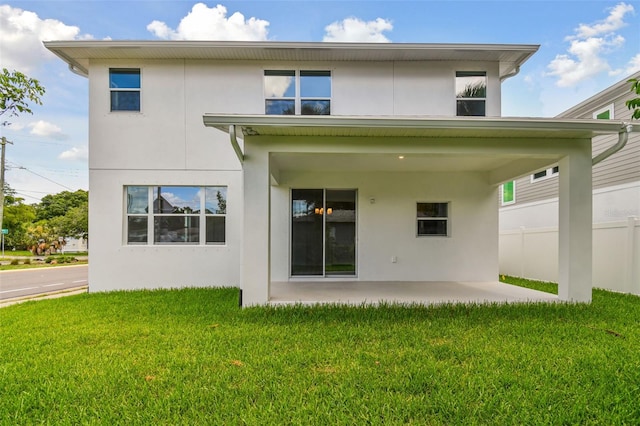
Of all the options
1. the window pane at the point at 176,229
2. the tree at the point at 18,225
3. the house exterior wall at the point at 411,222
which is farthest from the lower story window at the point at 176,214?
the tree at the point at 18,225

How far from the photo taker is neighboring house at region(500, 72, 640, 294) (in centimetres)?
730

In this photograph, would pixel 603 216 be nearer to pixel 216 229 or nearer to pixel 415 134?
pixel 415 134

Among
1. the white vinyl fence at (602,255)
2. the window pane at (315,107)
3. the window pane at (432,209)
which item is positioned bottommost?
the white vinyl fence at (602,255)

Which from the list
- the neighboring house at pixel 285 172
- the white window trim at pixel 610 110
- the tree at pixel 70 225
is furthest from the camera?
the tree at pixel 70 225

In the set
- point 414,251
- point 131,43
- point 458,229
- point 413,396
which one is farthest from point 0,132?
point 458,229

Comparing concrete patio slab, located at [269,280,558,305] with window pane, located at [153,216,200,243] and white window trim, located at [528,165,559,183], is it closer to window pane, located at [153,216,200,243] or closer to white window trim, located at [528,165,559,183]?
window pane, located at [153,216,200,243]

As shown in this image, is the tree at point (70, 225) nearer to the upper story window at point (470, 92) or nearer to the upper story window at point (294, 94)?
the upper story window at point (294, 94)

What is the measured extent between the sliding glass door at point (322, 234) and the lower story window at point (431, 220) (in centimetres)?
177

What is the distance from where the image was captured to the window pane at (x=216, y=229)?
27.2 ft

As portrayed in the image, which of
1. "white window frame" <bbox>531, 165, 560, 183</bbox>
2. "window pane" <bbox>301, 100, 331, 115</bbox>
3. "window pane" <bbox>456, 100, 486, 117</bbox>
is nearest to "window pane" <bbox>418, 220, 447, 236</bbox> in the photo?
"window pane" <bbox>456, 100, 486, 117</bbox>

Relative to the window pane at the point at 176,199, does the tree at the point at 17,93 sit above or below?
above

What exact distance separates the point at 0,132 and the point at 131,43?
3.29 m

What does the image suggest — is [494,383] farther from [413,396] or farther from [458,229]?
[458,229]

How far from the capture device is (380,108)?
839 centimetres
